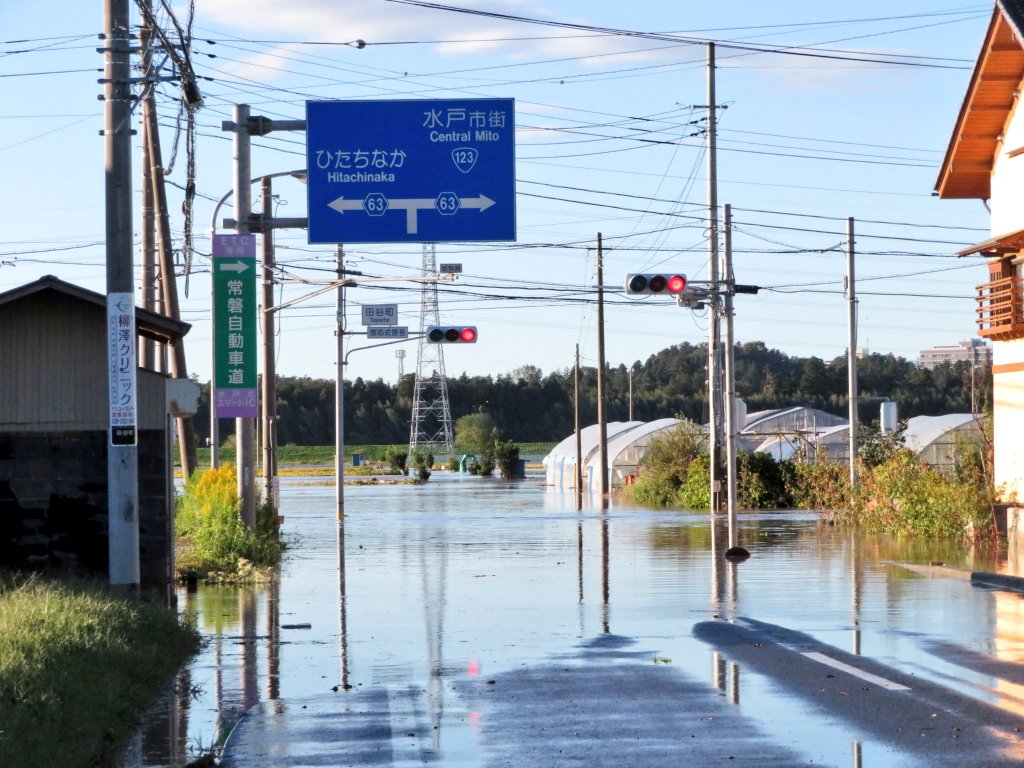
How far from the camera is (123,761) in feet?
28.2

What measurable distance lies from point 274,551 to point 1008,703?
50.4ft

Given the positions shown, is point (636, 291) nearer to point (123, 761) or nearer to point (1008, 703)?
point (1008, 703)

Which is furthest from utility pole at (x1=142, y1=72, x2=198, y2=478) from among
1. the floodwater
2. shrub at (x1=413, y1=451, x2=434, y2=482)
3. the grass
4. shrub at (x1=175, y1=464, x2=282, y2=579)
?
shrub at (x1=413, y1=451, x2=434, y2=482)

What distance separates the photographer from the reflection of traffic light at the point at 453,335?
1372 inches

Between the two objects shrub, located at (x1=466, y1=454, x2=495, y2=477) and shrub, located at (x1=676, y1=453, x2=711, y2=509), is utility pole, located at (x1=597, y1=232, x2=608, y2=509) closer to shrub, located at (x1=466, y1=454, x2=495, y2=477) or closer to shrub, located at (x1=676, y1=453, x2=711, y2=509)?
shrub, located at (x1=676, y1=453, x2=711, y2=509)

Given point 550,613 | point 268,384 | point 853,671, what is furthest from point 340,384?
point 853,671

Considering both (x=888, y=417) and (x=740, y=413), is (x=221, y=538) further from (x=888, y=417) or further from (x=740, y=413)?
(x=888, y=417)

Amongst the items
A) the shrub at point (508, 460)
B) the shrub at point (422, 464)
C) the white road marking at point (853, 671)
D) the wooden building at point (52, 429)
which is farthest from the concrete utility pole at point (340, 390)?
the shrub at point (508, 460)

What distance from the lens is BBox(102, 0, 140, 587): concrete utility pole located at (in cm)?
1321

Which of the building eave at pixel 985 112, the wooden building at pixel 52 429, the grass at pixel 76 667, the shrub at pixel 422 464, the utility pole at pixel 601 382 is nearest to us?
the grass at pixel 76 667

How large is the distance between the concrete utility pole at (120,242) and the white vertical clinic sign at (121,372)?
0.02 m

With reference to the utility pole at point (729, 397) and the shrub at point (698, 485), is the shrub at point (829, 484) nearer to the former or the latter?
the shrub at point (698, 485)

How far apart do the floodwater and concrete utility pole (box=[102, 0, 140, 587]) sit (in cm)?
134

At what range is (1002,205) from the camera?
26.9 metres
